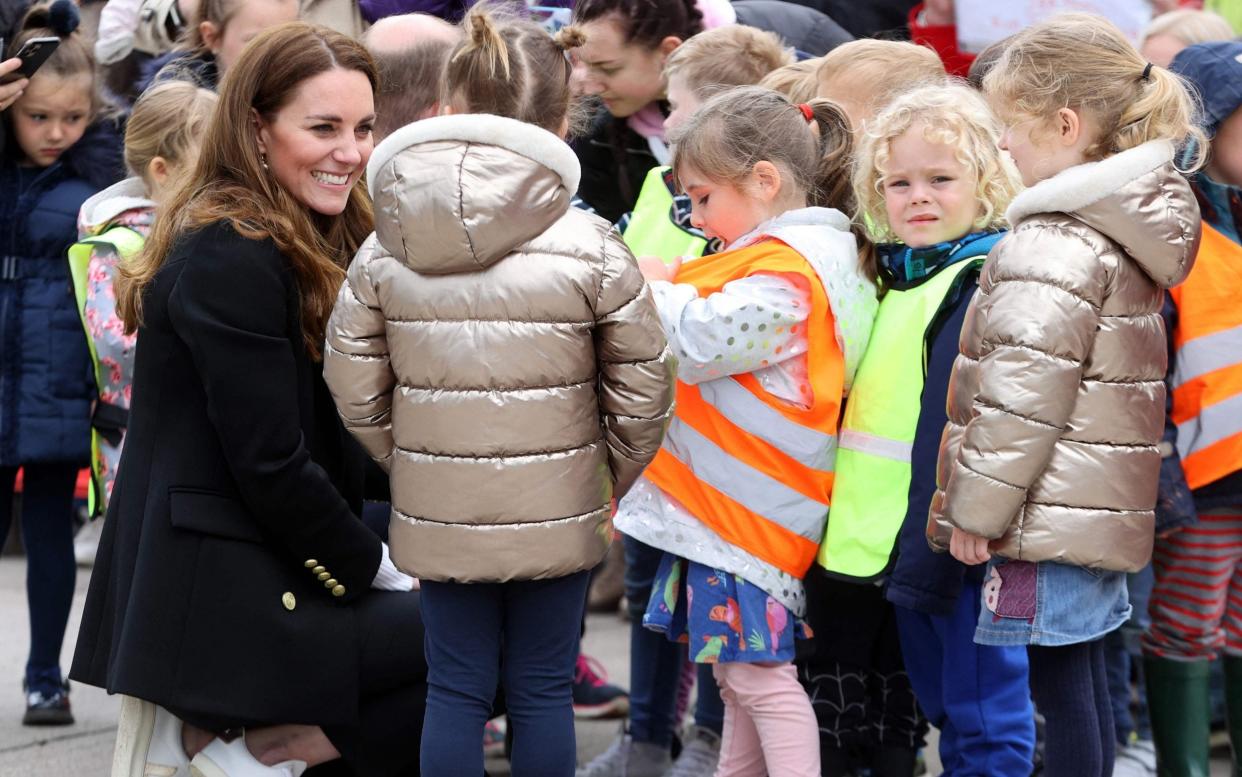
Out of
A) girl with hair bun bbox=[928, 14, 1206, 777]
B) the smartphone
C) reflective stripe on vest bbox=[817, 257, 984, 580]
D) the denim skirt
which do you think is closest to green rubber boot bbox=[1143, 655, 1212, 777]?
girl with hair bun bbox=[928, 14, 1206, 777]

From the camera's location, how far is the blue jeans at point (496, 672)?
3.21 meters

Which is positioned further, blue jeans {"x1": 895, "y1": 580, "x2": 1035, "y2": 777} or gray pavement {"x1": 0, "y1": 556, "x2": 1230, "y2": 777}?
gray pavement {"x1": 0, "y1": 556, "x2": 1230, "y2": 777}

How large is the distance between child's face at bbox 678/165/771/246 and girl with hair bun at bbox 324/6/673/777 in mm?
536

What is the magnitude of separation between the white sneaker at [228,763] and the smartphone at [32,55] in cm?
210

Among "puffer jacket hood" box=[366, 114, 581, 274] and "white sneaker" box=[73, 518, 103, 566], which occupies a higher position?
"puffer jacket hood" box=[366, 114, 581, 274]

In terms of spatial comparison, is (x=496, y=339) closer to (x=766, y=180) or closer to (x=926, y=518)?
(x=766, y=180)

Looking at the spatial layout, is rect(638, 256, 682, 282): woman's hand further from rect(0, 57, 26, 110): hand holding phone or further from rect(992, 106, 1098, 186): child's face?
rect(0, 57, 26, 110): hand holding phone

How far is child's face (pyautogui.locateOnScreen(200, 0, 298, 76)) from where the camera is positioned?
16.1 ft

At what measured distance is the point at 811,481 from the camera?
360cm

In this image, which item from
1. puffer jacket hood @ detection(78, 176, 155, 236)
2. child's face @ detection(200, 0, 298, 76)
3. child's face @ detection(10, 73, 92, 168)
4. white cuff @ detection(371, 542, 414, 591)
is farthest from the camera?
child's face @ detection(200, 0, 298, 76)

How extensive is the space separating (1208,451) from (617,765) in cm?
165

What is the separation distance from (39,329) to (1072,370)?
3.08m

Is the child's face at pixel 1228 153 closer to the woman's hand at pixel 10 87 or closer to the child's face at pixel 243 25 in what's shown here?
the child's face at pixel 243 25

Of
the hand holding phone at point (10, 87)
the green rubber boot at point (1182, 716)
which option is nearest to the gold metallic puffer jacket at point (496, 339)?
the green rubber boot at point (1182, 716)
